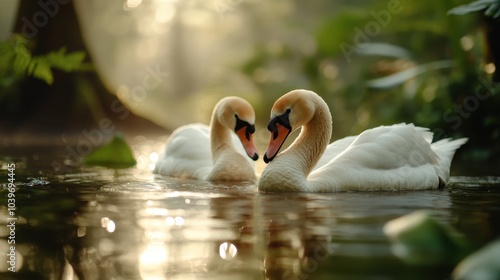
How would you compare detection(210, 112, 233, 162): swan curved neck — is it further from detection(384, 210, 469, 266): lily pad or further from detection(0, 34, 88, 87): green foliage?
detection(384, 210, 469, 266): lily pad

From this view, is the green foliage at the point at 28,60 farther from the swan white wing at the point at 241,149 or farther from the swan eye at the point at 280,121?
the swan eye at the point at 280,121

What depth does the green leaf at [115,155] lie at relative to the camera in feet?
37.7

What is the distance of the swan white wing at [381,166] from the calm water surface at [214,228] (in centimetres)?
24

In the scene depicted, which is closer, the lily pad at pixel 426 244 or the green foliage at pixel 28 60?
the lily pad at pixel 426 244

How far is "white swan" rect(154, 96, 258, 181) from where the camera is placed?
9.05 metres

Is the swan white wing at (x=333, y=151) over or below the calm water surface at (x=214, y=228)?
over

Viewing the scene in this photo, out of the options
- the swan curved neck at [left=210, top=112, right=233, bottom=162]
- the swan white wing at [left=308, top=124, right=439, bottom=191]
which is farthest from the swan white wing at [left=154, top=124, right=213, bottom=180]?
the swan white wing at [left=308, top=124, right=439, bottom=191]

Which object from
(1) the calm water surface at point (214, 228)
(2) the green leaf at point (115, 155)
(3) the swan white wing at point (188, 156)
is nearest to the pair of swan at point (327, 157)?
(1) the calm water surface at point (214, 228)

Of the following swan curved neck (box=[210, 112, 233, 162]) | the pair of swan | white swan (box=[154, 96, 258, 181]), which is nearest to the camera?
the pair of swan

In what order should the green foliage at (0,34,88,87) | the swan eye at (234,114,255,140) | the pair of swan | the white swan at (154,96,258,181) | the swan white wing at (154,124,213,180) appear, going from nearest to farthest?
the pair of swan
the swan eye at (234,114,255,140)
the white swan at (154,96,258,181)
the swan white wing at (154,124,213,180)
the green foliage at (0,34,88,87)

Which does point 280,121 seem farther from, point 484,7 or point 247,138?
point 484,7

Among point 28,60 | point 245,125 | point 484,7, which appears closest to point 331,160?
point 245,125

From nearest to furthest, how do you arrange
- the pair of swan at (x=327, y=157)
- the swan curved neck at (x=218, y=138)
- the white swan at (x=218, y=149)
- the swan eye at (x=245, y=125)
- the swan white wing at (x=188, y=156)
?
the pair of swan at (x=327, y=157), the swan eye at (x=245, y=125), the white swan at (x=218, y=149), the swan curved neck at (x=218, y=138), the swan white wing at (x=188, y=156)

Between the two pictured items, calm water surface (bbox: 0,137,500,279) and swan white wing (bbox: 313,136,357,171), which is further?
swan white wing (bbox: 313,136,357,171)
